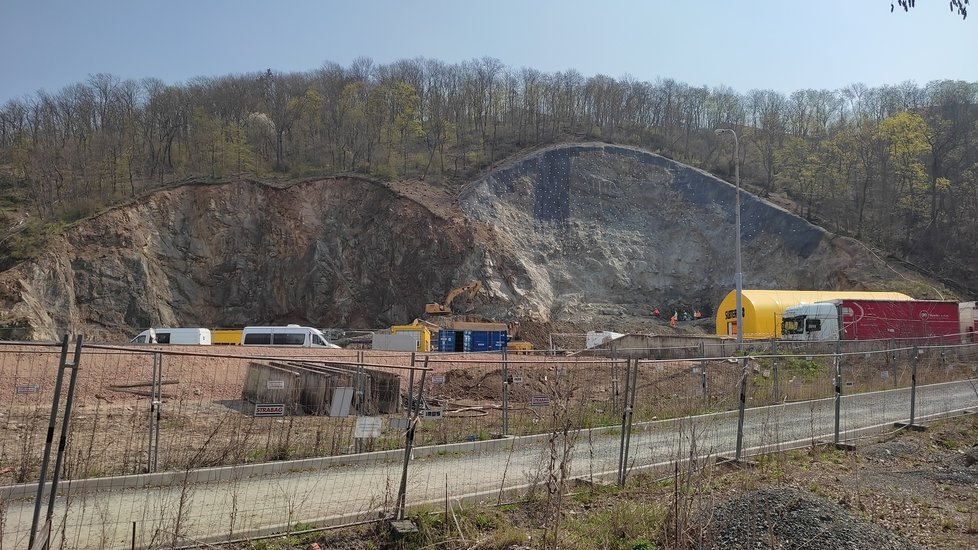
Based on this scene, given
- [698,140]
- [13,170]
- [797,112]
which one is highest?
[797,112]

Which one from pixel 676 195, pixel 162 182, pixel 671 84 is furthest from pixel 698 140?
pixel 162 182

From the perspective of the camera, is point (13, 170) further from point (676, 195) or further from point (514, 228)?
point (676, 195)

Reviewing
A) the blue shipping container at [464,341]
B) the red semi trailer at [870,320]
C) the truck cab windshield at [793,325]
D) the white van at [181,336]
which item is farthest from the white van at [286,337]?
the red semi trailer at [870,320]

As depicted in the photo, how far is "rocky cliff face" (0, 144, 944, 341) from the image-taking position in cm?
5169

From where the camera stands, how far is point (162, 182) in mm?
60812

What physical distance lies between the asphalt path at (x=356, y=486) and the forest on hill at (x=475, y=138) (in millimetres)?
48165

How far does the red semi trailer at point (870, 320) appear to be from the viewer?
110 feet

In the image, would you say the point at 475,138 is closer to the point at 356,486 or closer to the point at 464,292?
the point at 464,292

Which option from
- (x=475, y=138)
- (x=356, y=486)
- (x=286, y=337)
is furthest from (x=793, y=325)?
(x=475, y=138)

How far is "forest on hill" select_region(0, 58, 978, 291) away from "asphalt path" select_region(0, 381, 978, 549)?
48165 mm

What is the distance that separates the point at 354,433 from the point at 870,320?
3163 centimetres

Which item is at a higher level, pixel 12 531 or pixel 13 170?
pixel 13 170

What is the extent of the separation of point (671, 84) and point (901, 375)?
3048 inches

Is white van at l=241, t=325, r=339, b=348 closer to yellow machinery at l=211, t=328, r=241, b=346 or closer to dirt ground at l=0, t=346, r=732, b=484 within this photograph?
yellow machinery at l=211, t=328, r=241, b=346
